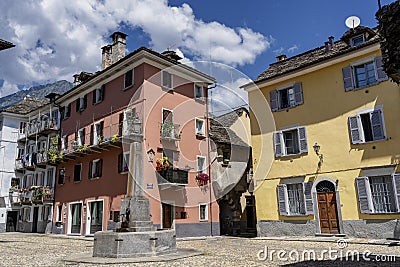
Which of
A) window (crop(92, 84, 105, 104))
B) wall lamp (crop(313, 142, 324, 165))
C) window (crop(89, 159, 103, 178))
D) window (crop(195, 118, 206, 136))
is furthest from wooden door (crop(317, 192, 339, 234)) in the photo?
window (crop(92, 84, 105, 104))

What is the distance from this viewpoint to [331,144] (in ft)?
56.3

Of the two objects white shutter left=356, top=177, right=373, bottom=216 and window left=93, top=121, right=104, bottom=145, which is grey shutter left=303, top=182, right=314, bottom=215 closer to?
white shutter left=356, top=177, right=373, bottom=216

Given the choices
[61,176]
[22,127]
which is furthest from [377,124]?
[22,127]

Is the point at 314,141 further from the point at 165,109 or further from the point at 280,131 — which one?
the point at 165,109

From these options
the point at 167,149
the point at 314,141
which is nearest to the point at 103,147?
the point at 167,149

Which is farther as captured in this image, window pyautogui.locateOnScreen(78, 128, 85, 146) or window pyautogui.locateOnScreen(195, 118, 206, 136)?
window pyautogui.locateOnScreen(78, 128, 85, 146)

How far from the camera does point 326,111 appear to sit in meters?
17.6

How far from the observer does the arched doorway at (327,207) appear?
16.6 m

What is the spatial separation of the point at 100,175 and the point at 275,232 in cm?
1133

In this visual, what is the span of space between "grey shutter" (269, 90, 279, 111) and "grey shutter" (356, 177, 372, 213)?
20.1 ft

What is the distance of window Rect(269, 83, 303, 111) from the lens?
1878 centimetres

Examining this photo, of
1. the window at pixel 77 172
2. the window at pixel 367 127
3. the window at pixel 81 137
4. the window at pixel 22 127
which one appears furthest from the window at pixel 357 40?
the window at pixel 22 127

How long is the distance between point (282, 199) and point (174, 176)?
615cm

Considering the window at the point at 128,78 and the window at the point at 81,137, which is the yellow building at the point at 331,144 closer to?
the window at the point at 128,78
